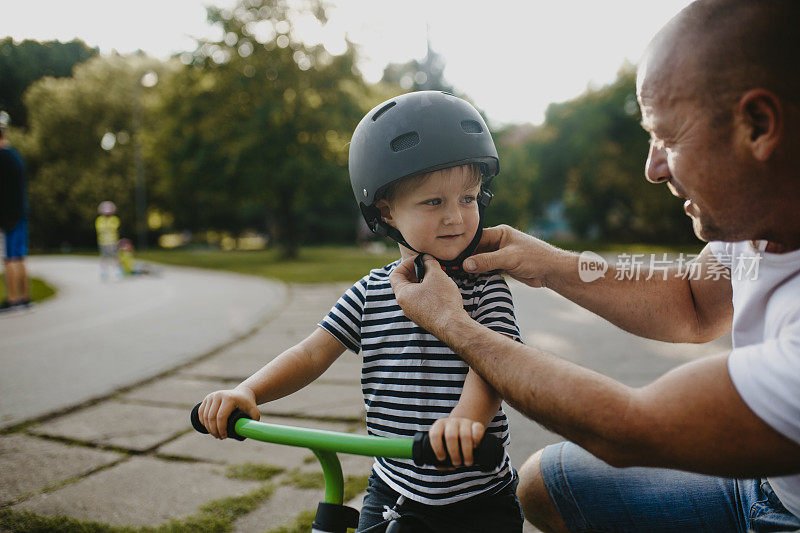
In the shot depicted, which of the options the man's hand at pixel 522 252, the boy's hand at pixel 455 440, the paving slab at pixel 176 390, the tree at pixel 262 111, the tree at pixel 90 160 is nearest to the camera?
the boy's hand at pixel 455 440

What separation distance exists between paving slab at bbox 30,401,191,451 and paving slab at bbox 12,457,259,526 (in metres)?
0.37

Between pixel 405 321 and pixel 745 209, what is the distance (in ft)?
3.23

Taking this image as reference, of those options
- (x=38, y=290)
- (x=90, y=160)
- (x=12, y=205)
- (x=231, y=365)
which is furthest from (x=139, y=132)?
(x=231, y=365)

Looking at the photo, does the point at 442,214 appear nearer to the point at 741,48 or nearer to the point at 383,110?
the point at 383,110

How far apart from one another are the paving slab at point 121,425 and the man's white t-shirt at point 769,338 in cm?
322

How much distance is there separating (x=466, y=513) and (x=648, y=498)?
1.89ft

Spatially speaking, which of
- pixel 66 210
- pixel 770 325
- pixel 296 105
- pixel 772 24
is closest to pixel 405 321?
pixel 770 325

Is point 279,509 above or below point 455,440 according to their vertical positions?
below

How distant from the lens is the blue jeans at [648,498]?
5.34 ft

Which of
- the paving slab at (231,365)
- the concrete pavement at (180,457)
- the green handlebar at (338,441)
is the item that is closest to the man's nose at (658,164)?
the green handlebar at (338,441)

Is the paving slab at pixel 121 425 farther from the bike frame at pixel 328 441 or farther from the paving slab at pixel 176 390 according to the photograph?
the bike frame at pixel 328 441

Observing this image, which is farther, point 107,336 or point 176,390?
point 107,336

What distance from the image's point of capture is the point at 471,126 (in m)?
2.06

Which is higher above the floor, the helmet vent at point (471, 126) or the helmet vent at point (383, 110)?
the helmet vent at point (383, 110)
